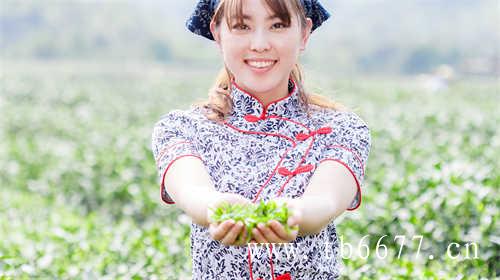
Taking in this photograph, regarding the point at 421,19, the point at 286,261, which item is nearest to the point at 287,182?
the point at 286,261

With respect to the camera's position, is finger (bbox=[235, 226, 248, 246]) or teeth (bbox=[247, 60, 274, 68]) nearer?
finger (bbox=[235, 226, 248, 246])

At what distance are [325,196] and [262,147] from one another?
260mm

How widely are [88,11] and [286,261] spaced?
5225 cm

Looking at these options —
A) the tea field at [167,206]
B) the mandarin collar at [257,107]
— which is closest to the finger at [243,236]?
the mandarin collar at [257,107]

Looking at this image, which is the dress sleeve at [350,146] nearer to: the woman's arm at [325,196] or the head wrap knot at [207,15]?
the woman's arm at [325,196]

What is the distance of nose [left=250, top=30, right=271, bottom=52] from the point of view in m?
2.02

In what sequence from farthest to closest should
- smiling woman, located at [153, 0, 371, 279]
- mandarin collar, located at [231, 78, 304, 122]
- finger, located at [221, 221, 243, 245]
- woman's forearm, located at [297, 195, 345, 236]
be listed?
mandarin collar, located at [231, 78, 304, 122] → smiling woman, located at [153, 0, 371, 279] → woman's forearm, located at [297, 195, 345, 236] → finger, located at [221, 221, 243, 245]

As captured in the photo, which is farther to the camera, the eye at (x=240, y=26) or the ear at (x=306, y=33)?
the ear at (x=306, y=33)

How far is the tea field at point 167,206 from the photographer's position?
3.67 m

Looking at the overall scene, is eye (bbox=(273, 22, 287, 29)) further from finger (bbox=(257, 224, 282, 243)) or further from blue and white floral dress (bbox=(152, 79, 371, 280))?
finger (bbox=(257, 224, 282, 243))

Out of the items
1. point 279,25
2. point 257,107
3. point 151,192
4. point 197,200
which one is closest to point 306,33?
point 279,25

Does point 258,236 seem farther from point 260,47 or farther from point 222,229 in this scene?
point 260,47

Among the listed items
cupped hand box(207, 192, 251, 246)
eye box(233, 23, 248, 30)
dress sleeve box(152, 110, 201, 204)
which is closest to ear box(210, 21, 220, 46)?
eye box(233, 23, 248, 30)

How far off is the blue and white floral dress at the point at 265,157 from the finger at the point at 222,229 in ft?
1.03
